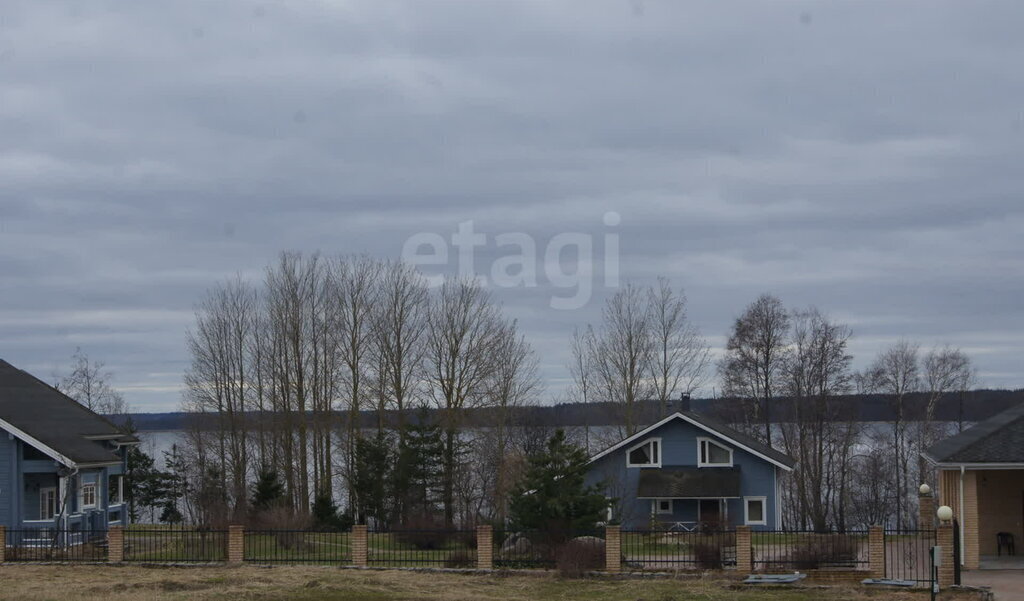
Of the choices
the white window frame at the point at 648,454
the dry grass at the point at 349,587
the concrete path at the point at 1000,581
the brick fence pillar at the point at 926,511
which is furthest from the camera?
the white window frame at the point at 648,454

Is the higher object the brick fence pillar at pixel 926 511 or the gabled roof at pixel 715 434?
the gabled roof at pixel 715 434

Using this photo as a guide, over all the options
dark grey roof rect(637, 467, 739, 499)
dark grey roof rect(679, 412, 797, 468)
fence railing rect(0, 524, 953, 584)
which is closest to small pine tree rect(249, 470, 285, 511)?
fence railing rect(0, 524, 953, 584)

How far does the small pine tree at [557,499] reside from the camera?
103 ft

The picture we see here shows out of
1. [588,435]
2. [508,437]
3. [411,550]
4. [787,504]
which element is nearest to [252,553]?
[411,550]

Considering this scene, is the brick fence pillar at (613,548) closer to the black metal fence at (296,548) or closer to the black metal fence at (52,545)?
the black metal fence at (296,548)

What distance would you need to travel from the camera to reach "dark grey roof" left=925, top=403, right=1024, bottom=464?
28.5 m

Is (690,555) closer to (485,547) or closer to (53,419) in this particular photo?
(485,547)

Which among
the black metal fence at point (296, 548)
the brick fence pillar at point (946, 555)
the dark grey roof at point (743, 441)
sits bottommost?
the black metal fence at point (296, 548)

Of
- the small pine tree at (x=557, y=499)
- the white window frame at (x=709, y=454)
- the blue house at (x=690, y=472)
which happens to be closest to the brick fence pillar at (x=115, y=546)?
the small pine tree at (x=557, y=499)

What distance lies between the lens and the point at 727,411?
6794 centimetres

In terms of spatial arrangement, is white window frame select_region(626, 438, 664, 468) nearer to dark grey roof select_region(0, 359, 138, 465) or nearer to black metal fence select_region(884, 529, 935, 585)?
black metal fence select_region(884, 529, 935, 585)

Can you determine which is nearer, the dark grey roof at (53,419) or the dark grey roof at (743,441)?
the dark grey roof at (53,419)

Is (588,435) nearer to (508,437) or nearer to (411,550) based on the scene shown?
(508,437)

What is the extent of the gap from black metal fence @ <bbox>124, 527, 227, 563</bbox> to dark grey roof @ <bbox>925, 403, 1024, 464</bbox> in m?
19.7
